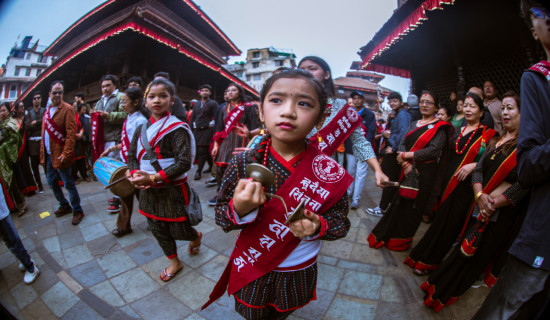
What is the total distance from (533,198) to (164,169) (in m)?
2.57

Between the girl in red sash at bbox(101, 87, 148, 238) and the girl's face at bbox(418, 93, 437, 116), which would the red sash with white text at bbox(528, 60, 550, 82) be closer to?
the girl's face at bbox(418, 93, 437, 116)

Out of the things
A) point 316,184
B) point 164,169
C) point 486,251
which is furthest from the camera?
point 164,169

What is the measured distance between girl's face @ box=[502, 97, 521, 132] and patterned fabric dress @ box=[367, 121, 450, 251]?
3.24 feet

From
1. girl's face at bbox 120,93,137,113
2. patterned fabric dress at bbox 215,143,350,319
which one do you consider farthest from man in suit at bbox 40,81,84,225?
patterned fabric dress at bbox 215,143,350,319

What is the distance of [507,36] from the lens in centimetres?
329

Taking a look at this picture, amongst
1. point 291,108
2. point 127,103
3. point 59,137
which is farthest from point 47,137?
point 291,108

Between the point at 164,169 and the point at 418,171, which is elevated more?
the point at 418,171

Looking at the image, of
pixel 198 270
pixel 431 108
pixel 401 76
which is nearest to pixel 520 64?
pixel 401 76

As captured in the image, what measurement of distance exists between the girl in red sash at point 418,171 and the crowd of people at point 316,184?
2cm

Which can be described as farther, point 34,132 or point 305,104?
point 34,132

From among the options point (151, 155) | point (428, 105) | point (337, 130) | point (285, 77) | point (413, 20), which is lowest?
point (151, 155)

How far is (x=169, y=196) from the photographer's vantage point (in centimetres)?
222

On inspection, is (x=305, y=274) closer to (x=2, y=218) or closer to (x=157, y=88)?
(x=157, y=88)

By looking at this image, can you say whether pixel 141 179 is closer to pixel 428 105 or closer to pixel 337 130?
pixel 337 130
